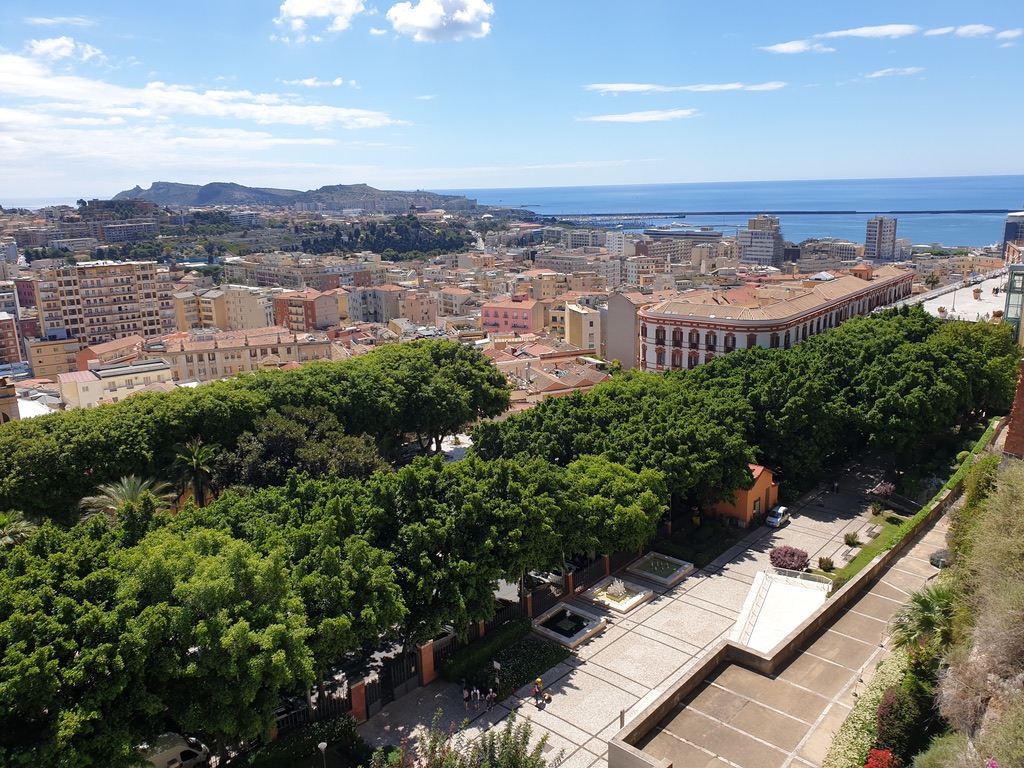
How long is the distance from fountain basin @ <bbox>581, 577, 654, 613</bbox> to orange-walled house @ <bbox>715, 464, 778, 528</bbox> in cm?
750

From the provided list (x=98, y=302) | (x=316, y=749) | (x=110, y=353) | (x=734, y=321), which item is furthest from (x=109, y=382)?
(x=316, y=749)

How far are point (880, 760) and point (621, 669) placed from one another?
1004 centimetres

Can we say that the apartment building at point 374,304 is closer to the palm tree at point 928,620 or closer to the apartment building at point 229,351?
the apartment building at point 229,351

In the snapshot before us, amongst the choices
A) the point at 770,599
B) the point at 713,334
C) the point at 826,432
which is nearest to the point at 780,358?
the point at 826,432

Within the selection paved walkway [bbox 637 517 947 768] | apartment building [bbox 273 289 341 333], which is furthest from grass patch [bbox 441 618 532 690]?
apartment building [bbox 273 289 341 333]

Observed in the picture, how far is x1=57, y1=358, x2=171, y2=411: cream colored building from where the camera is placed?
61.8m

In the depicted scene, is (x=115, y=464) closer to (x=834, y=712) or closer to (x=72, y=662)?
(x=72, y=662)

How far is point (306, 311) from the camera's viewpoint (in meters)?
110

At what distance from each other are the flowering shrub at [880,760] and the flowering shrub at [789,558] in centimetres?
1565

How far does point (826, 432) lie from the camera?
37875 millimetres

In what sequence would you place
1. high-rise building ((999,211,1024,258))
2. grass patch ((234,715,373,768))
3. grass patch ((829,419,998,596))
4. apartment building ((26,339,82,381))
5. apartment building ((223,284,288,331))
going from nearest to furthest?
grass patch ((234,715,373,768))
grass patch ((829,419,998,596))
apartment building ((26,339,82,381))
apartment building ((223,284,288,331))
high-rise building ((999,211,1024,258))

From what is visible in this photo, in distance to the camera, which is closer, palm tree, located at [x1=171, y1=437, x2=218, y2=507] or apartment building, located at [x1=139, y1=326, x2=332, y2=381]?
palm tree, located at [x1=171, y1=437, x2=218, y2=507]

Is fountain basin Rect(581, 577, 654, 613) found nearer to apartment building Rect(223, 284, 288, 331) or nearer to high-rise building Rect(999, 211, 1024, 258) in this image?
apartment building Rect(223, 284, 288, 331)

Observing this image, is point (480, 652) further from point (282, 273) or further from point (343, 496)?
point (282, 273)
